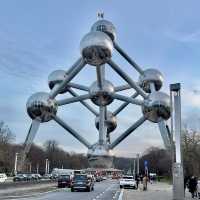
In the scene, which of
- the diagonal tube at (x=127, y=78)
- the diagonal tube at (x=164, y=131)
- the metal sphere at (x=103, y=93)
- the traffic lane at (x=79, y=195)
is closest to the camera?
the traffic lane at (x=79, y=195)

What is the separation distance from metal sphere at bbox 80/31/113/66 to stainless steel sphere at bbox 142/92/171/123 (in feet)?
22.6

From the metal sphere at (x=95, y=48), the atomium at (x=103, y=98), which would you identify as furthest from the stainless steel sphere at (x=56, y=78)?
the metal sphere at (x=95, y=48)

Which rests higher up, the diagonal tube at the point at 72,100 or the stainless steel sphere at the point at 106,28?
the stainless steel sphere at the point at 106,28

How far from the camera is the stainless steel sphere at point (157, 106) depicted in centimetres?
5431

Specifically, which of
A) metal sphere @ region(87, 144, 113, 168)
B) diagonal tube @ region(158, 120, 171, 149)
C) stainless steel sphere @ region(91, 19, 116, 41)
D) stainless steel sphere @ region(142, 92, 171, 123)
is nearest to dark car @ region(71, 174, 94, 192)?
stainless steel sphere @ region(142, 92, 171, 123)

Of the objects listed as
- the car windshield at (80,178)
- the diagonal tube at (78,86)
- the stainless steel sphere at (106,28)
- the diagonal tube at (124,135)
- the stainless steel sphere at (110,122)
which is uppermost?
the stainless steel sphere at (106,28)

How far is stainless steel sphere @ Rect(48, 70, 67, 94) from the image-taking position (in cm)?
6172

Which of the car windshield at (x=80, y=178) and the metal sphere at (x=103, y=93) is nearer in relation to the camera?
the car windshield at (x=80, y=178)

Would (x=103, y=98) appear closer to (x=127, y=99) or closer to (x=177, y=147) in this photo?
(x=127, y=99)

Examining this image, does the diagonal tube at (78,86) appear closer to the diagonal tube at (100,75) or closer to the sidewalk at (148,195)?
the diagonal tube at (100,75)

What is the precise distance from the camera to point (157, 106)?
5450 centimetres

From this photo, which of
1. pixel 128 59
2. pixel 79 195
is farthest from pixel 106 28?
pixel 79 195

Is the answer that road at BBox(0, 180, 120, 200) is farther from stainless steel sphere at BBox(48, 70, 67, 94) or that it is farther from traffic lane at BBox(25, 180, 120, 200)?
stainless steel sphere at BBox(48, 70, 67, 94)

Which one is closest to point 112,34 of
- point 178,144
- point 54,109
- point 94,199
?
point 54,109
